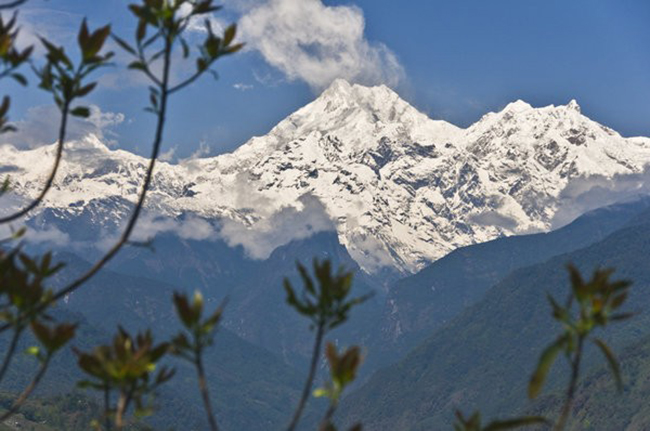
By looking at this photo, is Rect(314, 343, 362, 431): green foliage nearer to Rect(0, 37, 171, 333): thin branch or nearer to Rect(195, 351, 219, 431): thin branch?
Rect(195, 351, 219, 431): thin branch

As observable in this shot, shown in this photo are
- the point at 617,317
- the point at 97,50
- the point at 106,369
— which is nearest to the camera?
the point at 617,317

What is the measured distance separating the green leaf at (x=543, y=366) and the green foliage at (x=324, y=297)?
158cm

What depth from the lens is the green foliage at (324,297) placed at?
848 centimetres

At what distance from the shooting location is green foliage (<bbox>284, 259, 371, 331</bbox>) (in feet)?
27.8

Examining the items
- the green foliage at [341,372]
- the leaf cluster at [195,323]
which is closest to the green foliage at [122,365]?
the leaf cluster at [195,323]

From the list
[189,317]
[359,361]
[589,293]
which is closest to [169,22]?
[189,317]

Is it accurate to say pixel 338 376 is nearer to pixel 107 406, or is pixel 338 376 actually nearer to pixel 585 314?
pixel 585 314

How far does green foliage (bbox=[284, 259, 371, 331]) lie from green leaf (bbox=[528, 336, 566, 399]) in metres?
1.58

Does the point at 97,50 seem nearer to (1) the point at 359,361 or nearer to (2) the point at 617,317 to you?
(1) the point at 359,361

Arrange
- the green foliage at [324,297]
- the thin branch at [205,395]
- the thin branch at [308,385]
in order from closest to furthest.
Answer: the thin branch at [308,385], the thin branch at [205,395], the green foliage at [324,297]

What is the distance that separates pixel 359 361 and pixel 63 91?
4267 mm

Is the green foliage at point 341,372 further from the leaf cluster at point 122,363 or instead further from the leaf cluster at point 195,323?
the leaf cluster at point 122,363

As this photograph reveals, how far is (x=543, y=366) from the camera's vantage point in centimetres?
814

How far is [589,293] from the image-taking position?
8.16m
